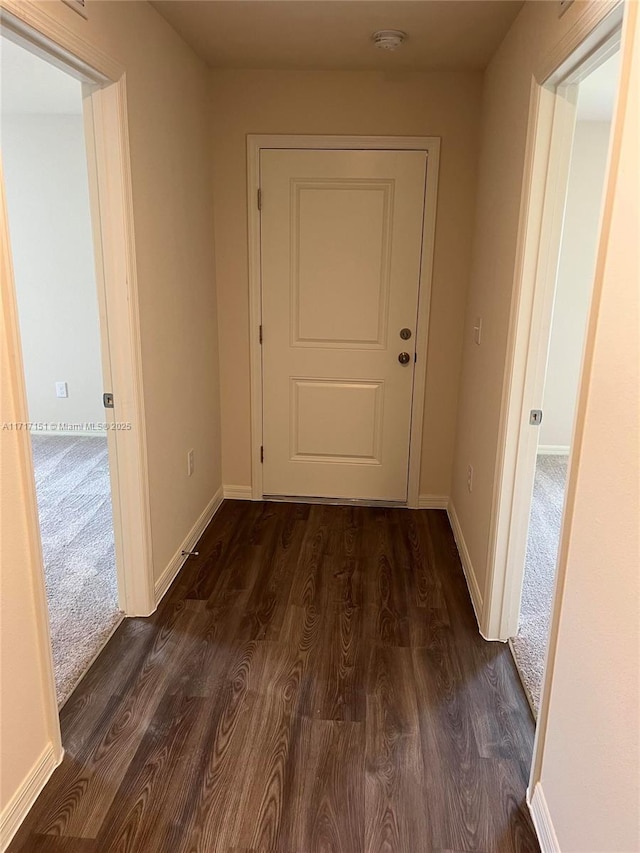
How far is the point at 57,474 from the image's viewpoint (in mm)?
4055

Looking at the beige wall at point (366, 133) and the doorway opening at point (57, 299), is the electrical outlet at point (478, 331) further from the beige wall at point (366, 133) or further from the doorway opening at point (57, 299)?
the doorway opening at point (57, 299)

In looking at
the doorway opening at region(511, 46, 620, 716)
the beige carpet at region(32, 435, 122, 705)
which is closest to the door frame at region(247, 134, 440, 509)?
the doorway opening at region(511, 46, 620, 716)

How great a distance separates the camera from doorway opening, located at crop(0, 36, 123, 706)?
3.42 m

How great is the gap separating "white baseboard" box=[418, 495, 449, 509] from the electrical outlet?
1.08 meters

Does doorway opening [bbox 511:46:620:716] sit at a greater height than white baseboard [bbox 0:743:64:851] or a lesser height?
greater

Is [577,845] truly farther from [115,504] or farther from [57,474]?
[57,474]

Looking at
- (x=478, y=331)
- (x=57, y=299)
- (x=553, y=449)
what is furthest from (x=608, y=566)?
(x=57, y=299)

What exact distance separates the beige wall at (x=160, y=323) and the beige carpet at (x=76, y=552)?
1.13 feet

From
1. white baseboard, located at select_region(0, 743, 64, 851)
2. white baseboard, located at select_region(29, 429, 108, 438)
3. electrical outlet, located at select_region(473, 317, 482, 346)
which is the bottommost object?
white baseboard, located at select_region(0, 743, 64, 851)

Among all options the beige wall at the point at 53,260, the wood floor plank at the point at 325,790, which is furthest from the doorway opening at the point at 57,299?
the wood floor plank at the point at 325,790

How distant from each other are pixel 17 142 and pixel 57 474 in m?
2.38

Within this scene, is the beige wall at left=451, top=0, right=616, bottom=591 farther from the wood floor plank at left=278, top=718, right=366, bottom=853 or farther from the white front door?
the wood floor plank at left=278, top=718, right=366, bottom=853

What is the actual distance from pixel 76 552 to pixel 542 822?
7.69ft

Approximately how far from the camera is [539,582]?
2.83 m
